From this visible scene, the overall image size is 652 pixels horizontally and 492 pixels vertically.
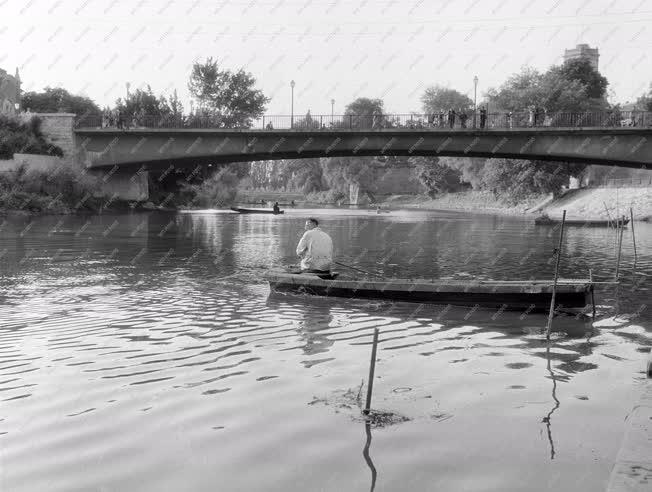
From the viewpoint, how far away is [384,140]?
149ft

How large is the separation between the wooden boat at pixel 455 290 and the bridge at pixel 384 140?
2841 cm

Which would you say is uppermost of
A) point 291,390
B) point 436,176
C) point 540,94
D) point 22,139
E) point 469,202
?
point 540,94

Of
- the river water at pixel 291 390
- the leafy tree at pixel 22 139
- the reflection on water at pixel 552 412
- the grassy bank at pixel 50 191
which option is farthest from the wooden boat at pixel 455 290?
the leafy tree at pixel 22 139

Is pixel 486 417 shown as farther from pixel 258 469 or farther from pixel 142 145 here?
pixel 142 145

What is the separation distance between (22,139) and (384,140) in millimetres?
25783

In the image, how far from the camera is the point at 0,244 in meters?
28.8

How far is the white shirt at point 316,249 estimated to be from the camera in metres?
17.4

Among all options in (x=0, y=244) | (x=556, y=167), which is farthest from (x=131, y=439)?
(x=556, y=167)

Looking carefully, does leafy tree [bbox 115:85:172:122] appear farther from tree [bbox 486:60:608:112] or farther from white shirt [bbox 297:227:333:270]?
white shirt [bbox 297:227:333:270]

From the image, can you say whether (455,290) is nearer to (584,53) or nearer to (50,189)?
(50,189)

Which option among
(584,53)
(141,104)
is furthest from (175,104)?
(584,53)

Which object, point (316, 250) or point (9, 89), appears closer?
point (316, 250)

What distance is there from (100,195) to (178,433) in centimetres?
5264

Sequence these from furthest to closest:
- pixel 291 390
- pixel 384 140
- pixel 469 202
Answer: pixel 469 202
pixel 384 140
pixel 291 390
